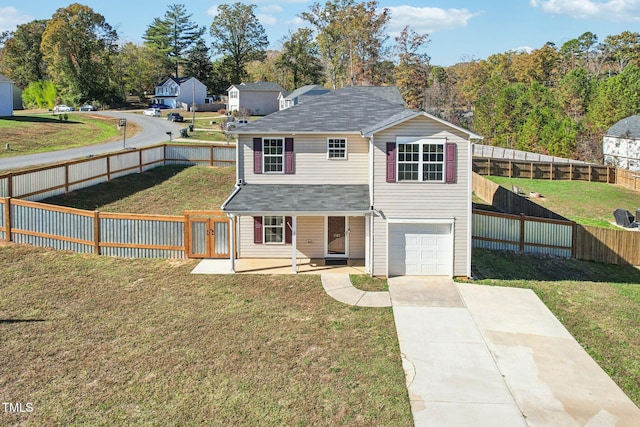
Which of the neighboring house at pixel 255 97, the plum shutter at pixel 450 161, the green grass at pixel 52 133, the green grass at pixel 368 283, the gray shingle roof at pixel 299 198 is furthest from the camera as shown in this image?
the neighboring house at pixel 255 97

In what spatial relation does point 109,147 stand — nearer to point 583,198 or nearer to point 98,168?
point 98,168

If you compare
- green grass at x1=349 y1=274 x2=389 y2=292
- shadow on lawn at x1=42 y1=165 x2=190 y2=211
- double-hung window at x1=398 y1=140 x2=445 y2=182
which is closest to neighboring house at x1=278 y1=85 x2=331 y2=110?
shadow on lawn at x1=42 y1=165 x2=190 y2=211

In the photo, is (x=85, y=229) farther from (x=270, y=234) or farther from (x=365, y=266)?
(x=365, y=266)

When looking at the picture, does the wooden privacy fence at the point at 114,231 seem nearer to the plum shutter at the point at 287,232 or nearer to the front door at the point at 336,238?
the plum shutter at the point at 287,232

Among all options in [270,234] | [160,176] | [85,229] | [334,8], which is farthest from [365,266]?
[334,8]

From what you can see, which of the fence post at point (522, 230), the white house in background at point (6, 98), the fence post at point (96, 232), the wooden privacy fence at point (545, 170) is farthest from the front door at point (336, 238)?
the white house in background at point (6, 98)
